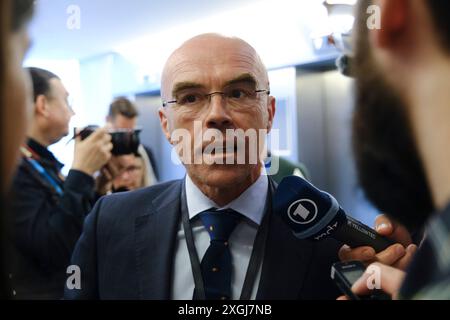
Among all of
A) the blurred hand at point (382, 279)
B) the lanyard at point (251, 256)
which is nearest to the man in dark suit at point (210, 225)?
the lanyard at point (251, 256)

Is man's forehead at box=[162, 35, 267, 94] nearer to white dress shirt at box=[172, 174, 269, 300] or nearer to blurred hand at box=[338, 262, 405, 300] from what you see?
white dress shirt at box=[172, 174, 269, 300]

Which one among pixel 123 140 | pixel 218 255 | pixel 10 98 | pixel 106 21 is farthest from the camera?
pixel 106 21

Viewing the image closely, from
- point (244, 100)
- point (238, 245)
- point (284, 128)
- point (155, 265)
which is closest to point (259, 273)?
point (238, 245)

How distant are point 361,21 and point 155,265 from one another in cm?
50

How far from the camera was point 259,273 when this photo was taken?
0.68 m

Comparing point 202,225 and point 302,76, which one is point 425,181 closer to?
point 202,225

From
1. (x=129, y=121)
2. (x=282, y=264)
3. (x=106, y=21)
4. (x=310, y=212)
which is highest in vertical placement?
(x=106, y=21)

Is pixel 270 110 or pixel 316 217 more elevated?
pixel 270 110

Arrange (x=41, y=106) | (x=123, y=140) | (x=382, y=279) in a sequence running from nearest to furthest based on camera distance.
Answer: (x=382, y=279)
(x=41, y=106)
(x=123, y=140)

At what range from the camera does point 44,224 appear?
2.49ft

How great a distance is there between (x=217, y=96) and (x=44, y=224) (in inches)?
15.7

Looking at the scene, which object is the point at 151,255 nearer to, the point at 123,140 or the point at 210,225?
the point at 210,225

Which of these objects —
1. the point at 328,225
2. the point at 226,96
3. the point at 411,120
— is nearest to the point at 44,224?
the point at 226,96

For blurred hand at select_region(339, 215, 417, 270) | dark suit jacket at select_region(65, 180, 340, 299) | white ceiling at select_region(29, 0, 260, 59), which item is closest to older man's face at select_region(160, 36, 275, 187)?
dark suit jacket at select_region(65, 180, 340, 299)
